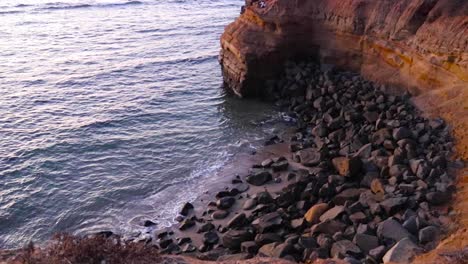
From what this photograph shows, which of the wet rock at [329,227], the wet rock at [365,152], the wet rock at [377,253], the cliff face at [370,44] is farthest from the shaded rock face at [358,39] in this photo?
the wet rock at [377,253]

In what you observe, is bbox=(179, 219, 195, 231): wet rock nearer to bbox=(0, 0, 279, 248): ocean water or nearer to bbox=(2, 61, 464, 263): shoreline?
bbox=(2, 61, 464, 263): shoreline

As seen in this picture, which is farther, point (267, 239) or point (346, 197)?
point (346, 197)

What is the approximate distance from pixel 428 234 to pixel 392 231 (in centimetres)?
61

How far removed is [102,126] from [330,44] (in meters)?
8.79

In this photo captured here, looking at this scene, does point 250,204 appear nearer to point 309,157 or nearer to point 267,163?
point 267,163

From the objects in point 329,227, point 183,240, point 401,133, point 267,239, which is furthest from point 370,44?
point 183,240

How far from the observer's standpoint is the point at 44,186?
1366 cm

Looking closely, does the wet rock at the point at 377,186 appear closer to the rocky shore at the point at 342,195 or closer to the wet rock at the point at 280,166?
the rocky shore at the point at 342,195

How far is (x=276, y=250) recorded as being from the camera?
9.60 metres

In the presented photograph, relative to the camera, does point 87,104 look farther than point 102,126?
Yes

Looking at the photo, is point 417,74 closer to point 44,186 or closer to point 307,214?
point 307,214

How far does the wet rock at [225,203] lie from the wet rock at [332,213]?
277 centimetres

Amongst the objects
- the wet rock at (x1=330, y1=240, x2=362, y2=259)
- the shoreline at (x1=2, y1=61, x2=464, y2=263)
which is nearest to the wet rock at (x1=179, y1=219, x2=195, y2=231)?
the shoreline at (x1=2, y1=61, x2=464, y2=263)

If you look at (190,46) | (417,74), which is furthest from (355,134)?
(190,46)
